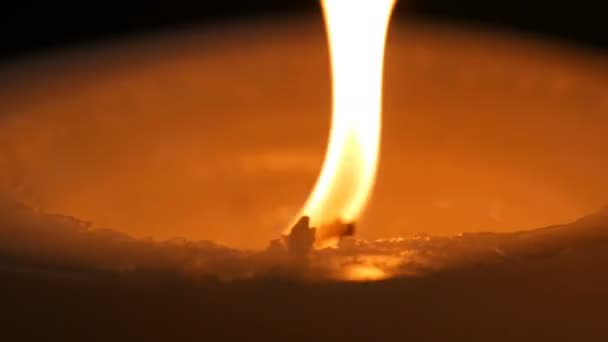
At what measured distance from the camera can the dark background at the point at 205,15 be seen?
3.79ft

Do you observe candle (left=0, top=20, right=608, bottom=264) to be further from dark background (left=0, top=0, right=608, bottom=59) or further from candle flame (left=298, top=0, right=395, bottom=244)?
dark background (left=0, top=0, right=608, bottom=59)

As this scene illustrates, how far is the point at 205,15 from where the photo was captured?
1.20 metres

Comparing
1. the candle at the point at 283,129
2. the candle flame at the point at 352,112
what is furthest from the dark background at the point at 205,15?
the candle flame at the point at 352,112

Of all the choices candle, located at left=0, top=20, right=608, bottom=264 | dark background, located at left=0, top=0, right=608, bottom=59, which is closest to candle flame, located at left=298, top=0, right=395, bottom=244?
candle, located at left=0, top=20, right=608, bottom=264

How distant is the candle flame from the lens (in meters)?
0.72

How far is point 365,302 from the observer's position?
46 cm

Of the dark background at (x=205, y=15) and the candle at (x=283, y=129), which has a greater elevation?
the dark background at (x=205, y=15)

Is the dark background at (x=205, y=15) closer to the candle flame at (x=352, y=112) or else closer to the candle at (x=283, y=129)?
the candle at (x=283, y=129)

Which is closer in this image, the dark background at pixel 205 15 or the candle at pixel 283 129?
the candle at pixel 283 129

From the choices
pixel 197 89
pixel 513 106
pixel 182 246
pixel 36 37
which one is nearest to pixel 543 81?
pixel 513 106

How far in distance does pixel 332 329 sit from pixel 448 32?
50cm

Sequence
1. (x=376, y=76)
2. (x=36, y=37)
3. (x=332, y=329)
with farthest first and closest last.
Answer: (x=36, y=37) < (x=376, y=76) < (x=332, y=329)

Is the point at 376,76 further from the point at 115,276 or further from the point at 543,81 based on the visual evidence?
the point at 115,276

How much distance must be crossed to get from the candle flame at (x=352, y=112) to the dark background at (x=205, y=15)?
1.20ft
